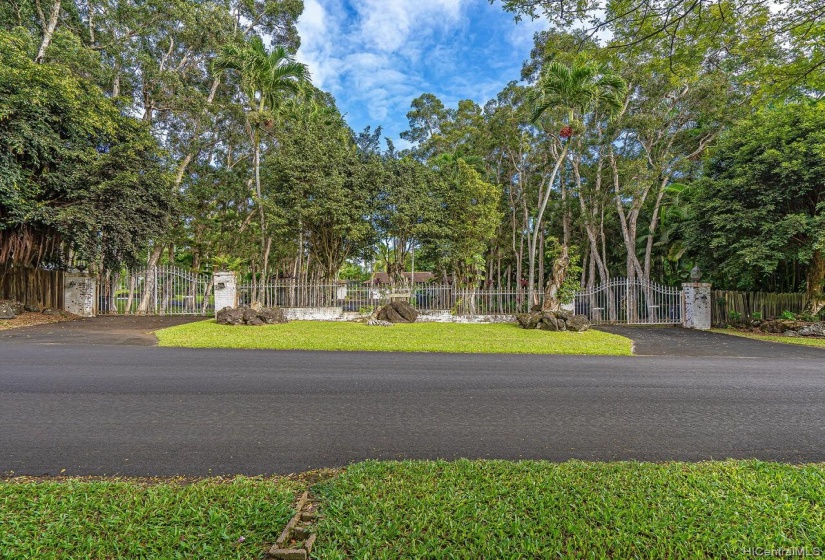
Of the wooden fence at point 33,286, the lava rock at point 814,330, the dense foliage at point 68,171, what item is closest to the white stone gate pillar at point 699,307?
the lava rock at point 814,330

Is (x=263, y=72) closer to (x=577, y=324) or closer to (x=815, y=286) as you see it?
(x=577, y=324)

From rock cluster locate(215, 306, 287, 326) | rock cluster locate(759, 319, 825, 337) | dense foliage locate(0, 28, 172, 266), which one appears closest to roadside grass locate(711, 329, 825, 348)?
rock cluster locate(759, 319, 825, 337)

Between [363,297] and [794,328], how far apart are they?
13.8m

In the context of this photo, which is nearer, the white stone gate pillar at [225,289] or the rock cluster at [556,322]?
the rock cluster at [556,322]

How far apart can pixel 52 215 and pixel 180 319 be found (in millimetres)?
4855

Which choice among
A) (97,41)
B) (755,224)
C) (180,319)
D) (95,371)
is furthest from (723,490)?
(97,41)

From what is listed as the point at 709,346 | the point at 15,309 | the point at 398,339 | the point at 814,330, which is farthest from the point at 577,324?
the point at 15,309

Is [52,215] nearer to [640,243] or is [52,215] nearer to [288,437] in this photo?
[288,437]

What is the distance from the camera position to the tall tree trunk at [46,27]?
42.0ft

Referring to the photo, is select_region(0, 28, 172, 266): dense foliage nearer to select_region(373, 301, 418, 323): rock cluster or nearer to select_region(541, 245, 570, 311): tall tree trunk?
select_region(373, 301, 418, 323): rock cluster

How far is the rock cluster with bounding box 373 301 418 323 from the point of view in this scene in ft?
44.9

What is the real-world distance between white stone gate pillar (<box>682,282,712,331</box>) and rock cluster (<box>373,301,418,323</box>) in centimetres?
985

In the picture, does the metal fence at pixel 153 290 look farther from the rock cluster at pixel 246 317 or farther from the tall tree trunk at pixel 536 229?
the tall tree trunk at pixel 536 229

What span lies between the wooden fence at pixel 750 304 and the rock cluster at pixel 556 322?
20.4 ft
